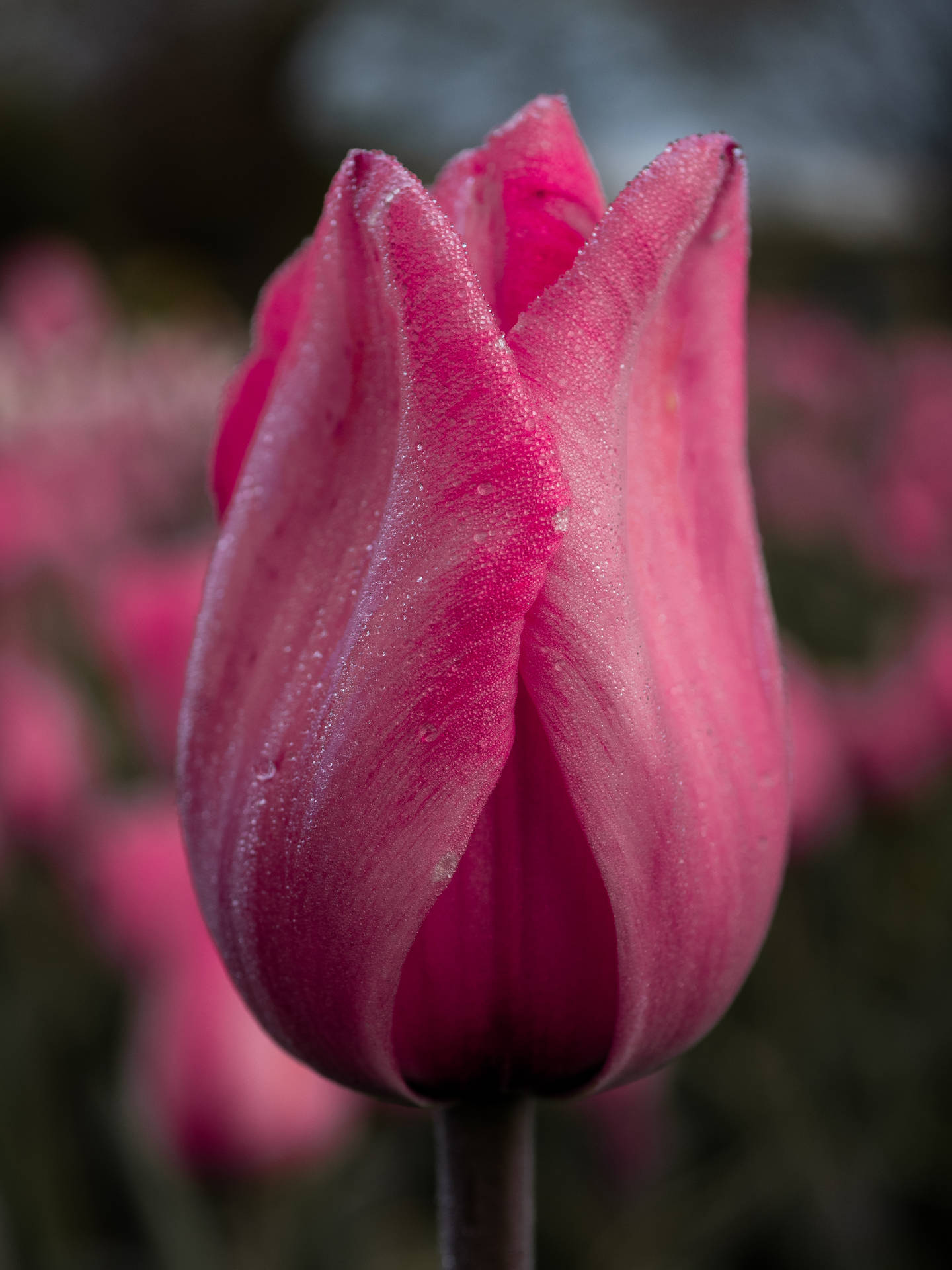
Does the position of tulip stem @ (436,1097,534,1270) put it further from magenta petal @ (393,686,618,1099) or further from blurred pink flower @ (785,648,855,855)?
blurred pink flower @ (785,648,855,855)

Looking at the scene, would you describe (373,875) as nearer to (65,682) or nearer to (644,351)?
(644,351)

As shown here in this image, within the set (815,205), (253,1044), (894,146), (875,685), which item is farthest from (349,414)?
(894,146)

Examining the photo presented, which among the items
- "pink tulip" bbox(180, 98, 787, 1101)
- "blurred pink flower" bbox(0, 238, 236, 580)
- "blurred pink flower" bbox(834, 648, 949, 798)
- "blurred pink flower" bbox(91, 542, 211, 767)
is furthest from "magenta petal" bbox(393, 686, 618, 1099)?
"blurred pink flower" bbox(0, 238, 236, 580)

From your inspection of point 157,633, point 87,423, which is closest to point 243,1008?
point 157,633

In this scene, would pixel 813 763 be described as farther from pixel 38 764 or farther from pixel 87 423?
pixel 87 423

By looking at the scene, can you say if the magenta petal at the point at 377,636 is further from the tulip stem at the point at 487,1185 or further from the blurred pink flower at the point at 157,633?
the blurred pink flower at the point at 157,633

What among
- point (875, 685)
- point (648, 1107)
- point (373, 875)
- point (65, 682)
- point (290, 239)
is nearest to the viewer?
point (373, 875)
